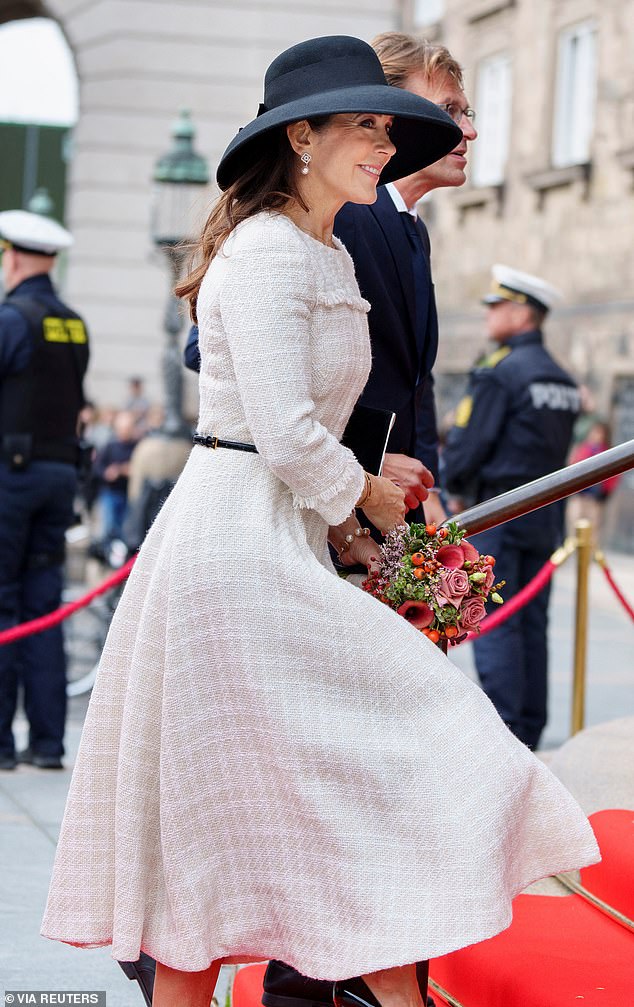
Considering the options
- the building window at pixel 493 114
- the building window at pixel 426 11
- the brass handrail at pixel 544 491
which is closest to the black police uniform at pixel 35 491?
the brass handrail at pixel 544 491

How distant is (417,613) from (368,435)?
1.36 feet

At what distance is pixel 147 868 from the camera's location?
9.66 ft

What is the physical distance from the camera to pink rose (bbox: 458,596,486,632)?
3.05 metres

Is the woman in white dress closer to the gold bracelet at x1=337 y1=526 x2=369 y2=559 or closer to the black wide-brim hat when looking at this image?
the black wide-brim hat

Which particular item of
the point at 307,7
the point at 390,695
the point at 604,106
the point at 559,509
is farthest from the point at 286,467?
the point at 307,7

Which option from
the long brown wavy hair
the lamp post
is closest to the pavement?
the long brown wavy hair

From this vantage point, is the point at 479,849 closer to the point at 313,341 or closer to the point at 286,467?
the point at 286,467

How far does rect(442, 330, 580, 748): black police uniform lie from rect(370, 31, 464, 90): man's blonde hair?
3391 mm

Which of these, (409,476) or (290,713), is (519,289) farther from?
(290,713)

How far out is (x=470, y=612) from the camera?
120 inches

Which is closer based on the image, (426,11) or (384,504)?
(384,504)

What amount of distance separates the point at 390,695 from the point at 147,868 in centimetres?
56

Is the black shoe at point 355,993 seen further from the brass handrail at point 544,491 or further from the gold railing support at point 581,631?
the gold railing support at point 581,631

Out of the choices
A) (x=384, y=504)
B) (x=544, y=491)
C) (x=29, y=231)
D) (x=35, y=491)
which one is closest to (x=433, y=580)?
(x=384, y=504)
